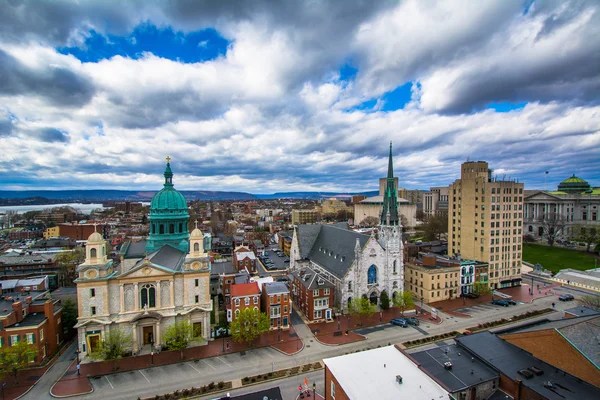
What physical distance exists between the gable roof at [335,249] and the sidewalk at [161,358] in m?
15.4

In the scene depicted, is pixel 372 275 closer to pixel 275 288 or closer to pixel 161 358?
pixel 275 288

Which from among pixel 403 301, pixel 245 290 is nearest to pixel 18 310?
pixel 245 290

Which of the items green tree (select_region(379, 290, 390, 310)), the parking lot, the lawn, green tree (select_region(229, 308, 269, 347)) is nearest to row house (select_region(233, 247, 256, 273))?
the parking lot

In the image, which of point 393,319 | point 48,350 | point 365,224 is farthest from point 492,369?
point 365,224

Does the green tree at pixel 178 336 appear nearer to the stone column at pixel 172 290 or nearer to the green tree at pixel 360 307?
the stone column at pixel 172 290

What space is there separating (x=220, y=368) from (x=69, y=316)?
25777mm

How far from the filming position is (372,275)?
54.7 meters

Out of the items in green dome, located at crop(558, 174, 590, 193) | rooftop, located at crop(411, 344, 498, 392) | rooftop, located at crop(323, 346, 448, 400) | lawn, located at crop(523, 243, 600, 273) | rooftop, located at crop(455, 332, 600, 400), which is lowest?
lawn, located at crop(523, 243, 600, 273)

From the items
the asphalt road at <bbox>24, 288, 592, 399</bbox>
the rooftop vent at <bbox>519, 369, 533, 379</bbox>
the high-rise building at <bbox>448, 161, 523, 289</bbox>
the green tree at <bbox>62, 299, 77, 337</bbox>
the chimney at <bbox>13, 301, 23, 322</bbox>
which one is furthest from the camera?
the high-rise building at <bbox>448, 161, 523, 289</bbox>

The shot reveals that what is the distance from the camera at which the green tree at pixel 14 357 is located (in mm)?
31719

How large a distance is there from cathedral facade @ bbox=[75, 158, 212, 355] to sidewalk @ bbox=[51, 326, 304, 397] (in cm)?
195

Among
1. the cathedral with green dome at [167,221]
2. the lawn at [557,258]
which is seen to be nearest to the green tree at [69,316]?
the cathedral with green dome at [167,221]

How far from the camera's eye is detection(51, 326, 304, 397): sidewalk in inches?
1293

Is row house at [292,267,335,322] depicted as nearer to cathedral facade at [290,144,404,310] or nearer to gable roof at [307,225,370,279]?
cathedral facade at [290,144,404,310]
